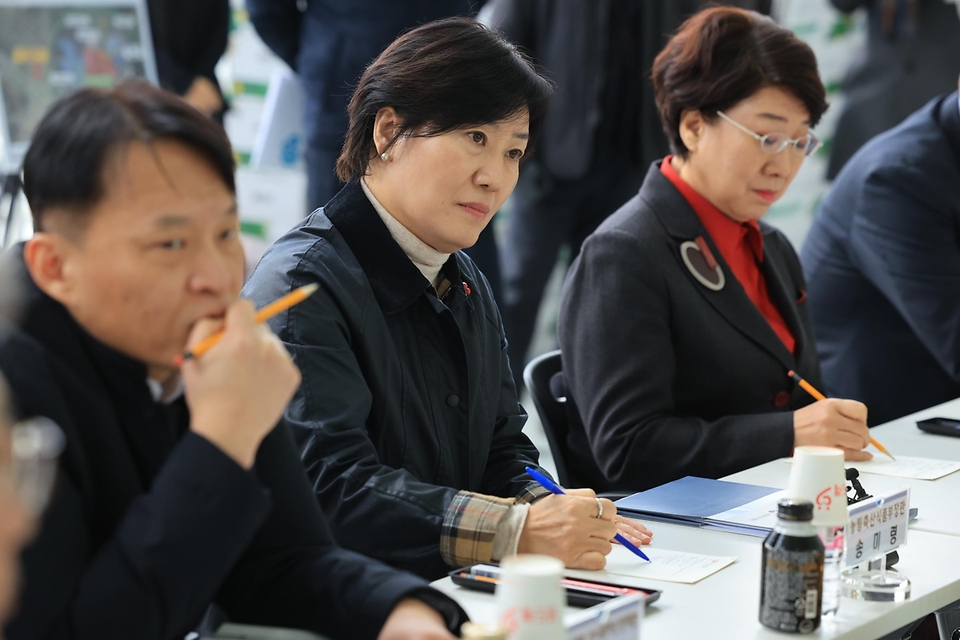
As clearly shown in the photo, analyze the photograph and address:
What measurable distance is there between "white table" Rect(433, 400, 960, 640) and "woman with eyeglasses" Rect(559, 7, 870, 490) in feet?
1.30

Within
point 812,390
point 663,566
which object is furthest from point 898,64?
point 663,566

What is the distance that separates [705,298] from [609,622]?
1.40m

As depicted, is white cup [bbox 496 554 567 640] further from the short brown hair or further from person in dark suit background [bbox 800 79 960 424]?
person in dark suit background [bbox 800 79 960 424]

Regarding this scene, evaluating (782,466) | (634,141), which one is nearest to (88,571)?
(782,466)

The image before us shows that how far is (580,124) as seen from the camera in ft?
14.4

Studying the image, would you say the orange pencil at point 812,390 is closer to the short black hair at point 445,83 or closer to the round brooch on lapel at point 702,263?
the round brooch on lapel at point 702,263

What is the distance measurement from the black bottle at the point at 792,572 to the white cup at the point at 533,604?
1.21 feet

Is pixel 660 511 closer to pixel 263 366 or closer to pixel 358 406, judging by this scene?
pixel 358 406

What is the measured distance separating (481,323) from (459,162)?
286 millimetres

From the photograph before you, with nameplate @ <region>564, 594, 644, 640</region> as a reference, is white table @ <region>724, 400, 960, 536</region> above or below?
below

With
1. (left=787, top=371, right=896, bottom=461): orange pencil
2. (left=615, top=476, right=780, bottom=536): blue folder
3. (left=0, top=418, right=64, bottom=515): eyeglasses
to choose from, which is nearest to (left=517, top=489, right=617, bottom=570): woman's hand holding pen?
(left=615, top=476, right=780, bottom=536): blue folder

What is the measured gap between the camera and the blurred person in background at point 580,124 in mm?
4363

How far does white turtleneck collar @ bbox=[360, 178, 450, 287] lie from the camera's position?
1.93 metres

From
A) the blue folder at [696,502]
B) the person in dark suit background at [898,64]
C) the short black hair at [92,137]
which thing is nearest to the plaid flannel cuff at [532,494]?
the blue folder at [696,502]
